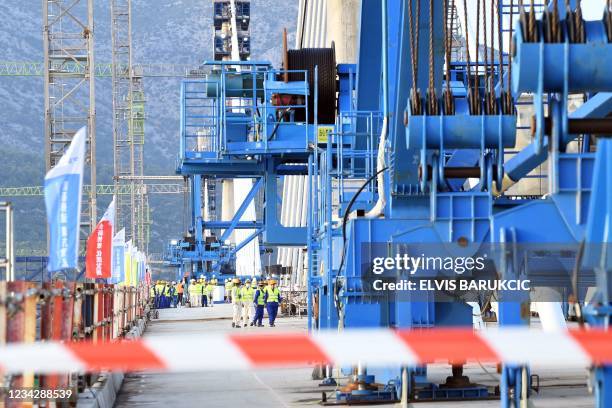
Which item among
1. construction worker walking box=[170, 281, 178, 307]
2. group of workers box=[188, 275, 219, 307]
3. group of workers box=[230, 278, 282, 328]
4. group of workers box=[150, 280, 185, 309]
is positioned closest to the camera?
group of workers box=[230, 278, 282, 328]

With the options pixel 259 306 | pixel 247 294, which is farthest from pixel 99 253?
pixel 259 306

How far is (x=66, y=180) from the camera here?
1015cm

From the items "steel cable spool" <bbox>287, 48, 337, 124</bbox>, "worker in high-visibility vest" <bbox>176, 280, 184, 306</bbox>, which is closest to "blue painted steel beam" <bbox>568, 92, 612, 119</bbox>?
"steel cable spool" <bbox>287, 48, 337, 124</bbox>

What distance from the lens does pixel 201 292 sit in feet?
206

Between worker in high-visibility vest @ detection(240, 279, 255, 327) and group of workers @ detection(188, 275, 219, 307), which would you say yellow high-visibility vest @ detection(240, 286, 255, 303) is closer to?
worker in high-visibility vest @ detection(240, 279, 255, 327)

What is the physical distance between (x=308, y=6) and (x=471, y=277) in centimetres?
6192

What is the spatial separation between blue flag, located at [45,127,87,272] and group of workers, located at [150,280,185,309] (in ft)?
170

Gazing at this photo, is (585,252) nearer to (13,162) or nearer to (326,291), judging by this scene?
(326,291)

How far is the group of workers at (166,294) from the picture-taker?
213 ft

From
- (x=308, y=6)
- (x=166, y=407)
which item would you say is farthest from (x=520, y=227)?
(x=308, y=6)

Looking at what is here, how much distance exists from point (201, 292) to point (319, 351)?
192 feet

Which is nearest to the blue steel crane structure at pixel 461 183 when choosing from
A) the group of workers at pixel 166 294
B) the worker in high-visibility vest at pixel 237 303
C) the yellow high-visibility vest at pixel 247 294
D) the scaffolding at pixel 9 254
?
the scaffolding at pixel 9 254

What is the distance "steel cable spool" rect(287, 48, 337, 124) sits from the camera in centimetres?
2375

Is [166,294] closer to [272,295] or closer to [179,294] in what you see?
[179,294]
